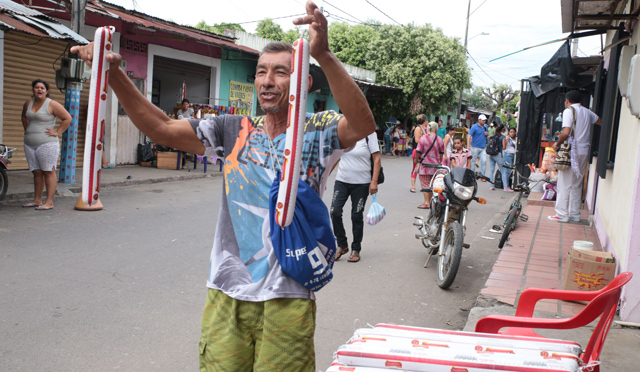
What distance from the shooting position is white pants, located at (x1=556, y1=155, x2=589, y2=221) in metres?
8.78

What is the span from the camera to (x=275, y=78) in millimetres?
2086

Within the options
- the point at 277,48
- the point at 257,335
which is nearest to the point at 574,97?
the point at 277,48

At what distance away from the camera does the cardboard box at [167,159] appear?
14758mm

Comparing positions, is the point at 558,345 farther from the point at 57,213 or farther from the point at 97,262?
the point at 57,213

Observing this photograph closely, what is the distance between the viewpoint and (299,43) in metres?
1.65

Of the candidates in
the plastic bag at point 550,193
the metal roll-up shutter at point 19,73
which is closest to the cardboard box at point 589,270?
the plastic bag at point 550,193

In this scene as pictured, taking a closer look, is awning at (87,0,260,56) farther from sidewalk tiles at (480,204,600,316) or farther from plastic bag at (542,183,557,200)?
sidewalk tiles at (480,204,600,316)

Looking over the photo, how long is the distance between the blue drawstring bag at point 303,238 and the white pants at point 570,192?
25.6 ft

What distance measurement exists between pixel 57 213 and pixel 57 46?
6.52m

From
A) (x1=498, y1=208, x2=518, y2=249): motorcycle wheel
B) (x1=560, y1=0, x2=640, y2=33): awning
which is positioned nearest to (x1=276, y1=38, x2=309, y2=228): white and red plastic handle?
(x1=560, y1=0, x2=640, y2=33): awning

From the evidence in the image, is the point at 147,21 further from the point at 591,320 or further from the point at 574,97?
the point at 591,320

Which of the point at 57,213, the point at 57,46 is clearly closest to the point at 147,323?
the point at 57,213

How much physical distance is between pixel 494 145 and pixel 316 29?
44.3ft

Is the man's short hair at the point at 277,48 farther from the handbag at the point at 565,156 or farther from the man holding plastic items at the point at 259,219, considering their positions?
the handbag at the point at 565,156
